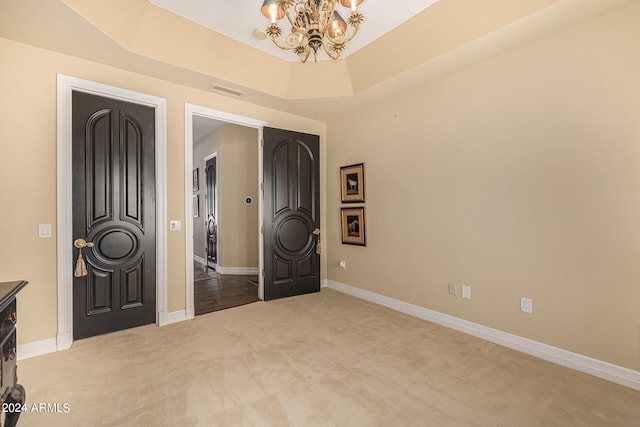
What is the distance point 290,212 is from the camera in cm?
442

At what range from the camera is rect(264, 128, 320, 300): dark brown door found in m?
4.21

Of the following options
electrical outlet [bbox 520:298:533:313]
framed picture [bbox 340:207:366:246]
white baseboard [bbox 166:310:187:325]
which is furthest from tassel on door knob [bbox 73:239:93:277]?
electrical outlet [bbox 520:298:533:313]

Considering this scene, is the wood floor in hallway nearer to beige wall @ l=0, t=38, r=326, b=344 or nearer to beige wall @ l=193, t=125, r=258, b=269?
beige wall @ l=193, t=125, r=258, b=269

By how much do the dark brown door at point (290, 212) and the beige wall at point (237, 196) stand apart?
1.80m

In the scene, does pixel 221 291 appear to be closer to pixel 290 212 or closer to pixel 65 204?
pixel 290 212

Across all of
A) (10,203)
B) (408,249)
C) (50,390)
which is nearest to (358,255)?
(408,249)

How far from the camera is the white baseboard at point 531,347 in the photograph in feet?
7.18

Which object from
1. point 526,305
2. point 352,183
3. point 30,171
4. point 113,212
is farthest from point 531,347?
point 30,171

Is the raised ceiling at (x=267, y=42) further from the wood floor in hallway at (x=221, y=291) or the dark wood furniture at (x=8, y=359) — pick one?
the wood floor in hallway at (x=221, y=291)

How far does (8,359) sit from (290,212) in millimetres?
3247

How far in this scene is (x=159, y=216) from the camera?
332 centimetres

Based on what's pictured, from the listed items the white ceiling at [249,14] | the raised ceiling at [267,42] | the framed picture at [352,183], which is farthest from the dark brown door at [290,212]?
the white ceiling at [249,14]

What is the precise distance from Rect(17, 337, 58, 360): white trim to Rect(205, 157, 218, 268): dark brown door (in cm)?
365

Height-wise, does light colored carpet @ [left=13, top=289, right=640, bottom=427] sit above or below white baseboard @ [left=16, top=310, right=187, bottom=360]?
below
